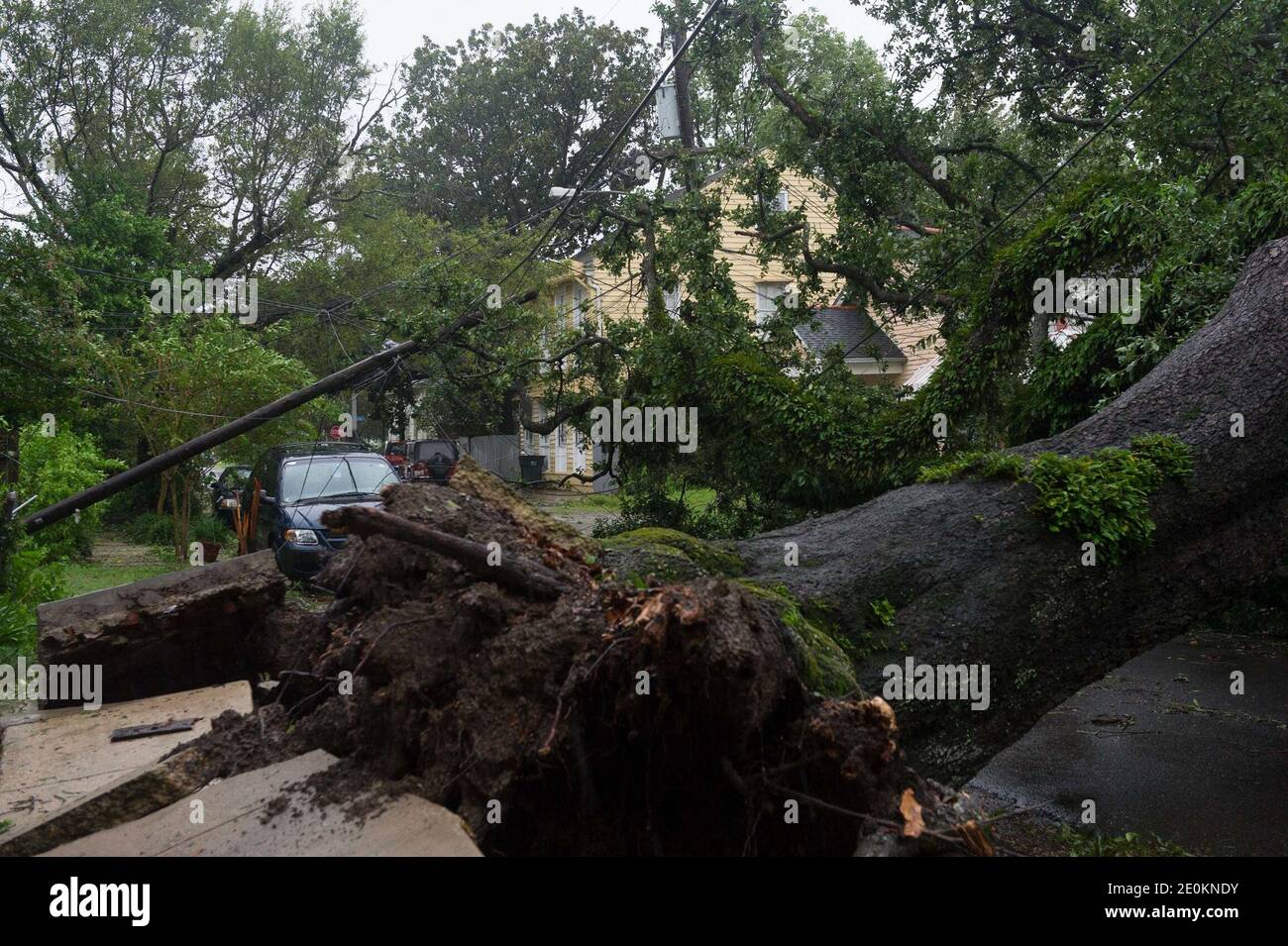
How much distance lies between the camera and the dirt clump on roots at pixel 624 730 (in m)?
3.23

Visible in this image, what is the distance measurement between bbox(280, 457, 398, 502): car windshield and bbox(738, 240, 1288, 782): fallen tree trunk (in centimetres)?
900

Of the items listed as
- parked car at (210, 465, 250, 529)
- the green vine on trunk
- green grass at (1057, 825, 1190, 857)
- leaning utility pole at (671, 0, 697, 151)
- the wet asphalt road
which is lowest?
the wet asphalt road

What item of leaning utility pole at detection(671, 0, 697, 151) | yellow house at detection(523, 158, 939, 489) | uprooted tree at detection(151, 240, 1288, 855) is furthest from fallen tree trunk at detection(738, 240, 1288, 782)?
yellow house at detection(523, 158, 939, 489)

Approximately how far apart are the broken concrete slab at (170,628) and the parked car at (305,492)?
6.23 meters

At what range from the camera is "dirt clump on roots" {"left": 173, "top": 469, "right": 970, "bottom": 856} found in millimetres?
3230

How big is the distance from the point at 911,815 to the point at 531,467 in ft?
93.6

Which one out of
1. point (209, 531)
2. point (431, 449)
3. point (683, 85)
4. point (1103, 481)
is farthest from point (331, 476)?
point (431, 449)

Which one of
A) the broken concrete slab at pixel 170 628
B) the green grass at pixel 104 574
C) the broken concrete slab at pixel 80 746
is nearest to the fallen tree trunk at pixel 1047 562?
the broken concrete slab at pixel 170 628

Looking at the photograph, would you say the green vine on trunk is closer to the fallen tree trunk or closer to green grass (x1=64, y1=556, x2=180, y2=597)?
the fallen tree trunk

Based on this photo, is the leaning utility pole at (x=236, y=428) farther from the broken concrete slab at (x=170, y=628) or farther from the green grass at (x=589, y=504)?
the green grass at (x=589, y=504)

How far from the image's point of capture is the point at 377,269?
29609 millimetres

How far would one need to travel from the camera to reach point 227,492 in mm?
19609
